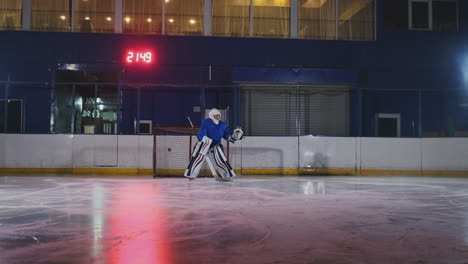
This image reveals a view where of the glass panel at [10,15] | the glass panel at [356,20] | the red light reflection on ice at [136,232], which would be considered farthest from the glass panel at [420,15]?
the glass panel at [10,15]

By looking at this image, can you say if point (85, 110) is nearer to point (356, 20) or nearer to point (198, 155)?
point (198, 155)

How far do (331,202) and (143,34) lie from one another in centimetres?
1207

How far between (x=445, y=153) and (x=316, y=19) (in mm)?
6813

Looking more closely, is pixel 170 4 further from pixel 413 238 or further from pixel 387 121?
pixel 413 238

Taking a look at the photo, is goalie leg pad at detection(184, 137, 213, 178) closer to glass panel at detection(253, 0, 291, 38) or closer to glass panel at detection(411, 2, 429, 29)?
glass panel at detection(253, 0, 291, 38)

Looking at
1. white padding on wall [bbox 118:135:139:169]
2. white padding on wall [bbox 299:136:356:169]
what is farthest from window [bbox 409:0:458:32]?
white padding on wall [bbox 118:135:139:169]

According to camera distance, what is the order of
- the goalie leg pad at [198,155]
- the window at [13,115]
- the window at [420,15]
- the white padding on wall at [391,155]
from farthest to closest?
1. the window at [420,15]
2. the window at [13,115]
3. the white padding on wall at [391,155]
4. the goalie leg pad at [198,155]

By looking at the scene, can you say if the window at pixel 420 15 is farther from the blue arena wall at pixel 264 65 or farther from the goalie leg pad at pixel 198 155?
the goalie leg pad at pixel 198 155

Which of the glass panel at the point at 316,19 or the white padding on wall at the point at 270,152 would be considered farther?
the glass panel at the point at 316,19

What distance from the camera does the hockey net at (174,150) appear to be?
50.2 ft

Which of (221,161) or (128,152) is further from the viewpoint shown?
(128,152)

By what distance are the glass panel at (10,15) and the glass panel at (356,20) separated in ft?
38.9

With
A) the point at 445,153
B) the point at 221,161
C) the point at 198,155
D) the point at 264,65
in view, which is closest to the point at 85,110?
the point at 264,65

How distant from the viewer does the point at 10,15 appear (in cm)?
1811
